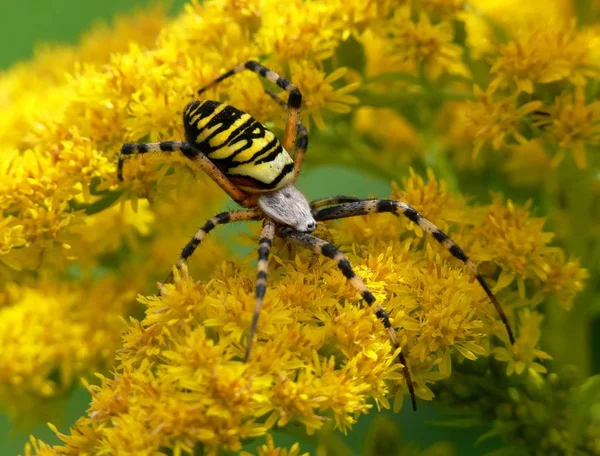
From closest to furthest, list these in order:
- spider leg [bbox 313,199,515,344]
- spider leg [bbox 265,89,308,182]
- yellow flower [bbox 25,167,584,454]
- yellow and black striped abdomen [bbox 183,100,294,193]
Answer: yellow flower [bbox 25,167,584,454] < spider leg [bbox 313,199,515,344] < yellow and black striped abdomen [bbox 183,100,294,193] < spider leg [bbox 265,89,308,182]

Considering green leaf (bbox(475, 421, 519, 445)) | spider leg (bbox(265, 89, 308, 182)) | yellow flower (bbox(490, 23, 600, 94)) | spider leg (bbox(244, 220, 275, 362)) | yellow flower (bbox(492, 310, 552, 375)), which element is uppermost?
yellow flower (bbox(490, 23, 600, 94))

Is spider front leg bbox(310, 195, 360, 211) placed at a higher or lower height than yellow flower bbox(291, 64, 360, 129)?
lower

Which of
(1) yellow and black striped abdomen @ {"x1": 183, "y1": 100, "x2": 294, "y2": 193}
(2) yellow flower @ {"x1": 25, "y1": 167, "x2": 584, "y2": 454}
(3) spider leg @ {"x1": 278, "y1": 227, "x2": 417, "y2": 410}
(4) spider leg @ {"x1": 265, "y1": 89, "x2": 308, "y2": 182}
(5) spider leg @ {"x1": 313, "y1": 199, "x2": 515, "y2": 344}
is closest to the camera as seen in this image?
(2) yellow flower @ {"x1": 25, "y1": 167, "x2": 584, "y2": 454}

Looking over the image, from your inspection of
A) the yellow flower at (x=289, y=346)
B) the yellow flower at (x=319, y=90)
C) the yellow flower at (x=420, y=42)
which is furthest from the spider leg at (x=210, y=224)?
the yellow flower at (x=420, y=42)

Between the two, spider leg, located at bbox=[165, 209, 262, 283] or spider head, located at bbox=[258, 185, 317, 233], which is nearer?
spider leg, located at bbox=[165, 209, 262, 283]

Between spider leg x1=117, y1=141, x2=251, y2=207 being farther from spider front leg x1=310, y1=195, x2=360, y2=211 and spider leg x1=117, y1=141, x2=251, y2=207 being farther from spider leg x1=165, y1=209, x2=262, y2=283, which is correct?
spider front leg x1=310, y1=195, x2=360, y2=211

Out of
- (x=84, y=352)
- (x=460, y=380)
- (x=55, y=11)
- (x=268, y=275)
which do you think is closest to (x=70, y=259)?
(x=84, y=352)

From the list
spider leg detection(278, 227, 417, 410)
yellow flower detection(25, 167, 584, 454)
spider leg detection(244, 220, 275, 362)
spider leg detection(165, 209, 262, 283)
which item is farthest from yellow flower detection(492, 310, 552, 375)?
spider leg detection(165, 209, 262, 283)

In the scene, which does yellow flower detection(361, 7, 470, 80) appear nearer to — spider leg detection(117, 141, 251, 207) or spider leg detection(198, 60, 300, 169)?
spider leg detection(198, 60, 300, 169)
